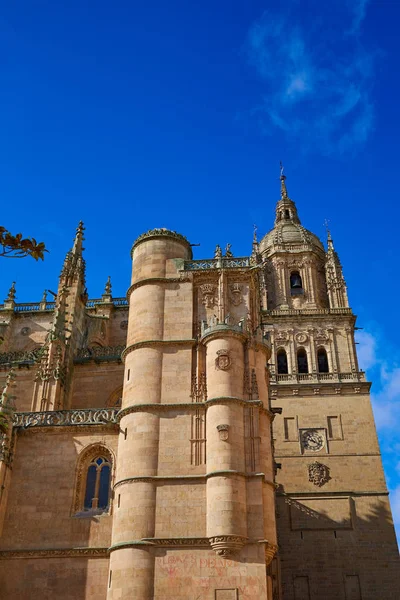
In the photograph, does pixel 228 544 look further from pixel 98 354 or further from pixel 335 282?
pixel 335 282

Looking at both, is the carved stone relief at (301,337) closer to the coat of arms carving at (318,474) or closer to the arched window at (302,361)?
the arched window at (302,361)

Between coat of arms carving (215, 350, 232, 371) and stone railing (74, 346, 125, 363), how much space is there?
8.19m

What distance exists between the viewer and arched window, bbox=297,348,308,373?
4581 centimetres

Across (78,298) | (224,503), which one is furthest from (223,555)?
(78,298)

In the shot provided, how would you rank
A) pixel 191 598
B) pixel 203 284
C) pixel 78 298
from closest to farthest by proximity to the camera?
1. pixel 191 598
2. pixel 203 284
3. pixel 78 298

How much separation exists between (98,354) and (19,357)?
417 cm

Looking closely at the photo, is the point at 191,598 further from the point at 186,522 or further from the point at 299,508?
the point at 299,508

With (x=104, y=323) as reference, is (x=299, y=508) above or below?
below

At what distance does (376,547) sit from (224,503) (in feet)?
64.0

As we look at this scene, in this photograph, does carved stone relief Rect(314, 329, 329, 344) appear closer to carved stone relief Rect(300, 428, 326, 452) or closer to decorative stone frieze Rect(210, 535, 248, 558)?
carved stone relief Rect(300, 428, 326, 452)

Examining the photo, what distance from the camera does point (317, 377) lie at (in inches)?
1736

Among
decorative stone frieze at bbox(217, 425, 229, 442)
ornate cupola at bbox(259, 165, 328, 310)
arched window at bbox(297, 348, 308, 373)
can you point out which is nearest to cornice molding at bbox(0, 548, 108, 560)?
decorative stone frieze at bbox(217, 425, 229, 442)

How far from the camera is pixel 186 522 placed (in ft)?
72.7

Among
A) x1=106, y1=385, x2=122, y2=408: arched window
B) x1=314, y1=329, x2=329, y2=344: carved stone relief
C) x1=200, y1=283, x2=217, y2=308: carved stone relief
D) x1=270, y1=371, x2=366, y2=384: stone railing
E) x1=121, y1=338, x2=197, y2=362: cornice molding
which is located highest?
x1=314, y1=329, x2=329, y2=344: carved stone relief
